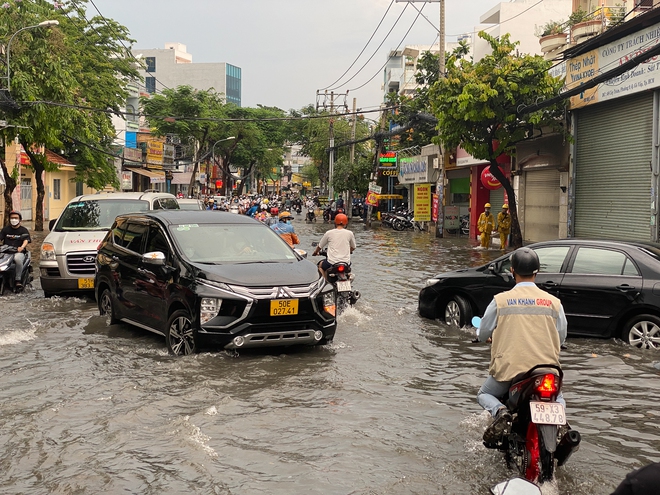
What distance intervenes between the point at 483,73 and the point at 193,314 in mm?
18033

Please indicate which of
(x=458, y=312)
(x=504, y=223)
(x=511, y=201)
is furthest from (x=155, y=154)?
(x=458, y=312)

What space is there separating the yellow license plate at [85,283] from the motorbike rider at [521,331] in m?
9.63

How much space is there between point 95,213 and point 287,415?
9.21 meters

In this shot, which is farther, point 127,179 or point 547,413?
point 127,179

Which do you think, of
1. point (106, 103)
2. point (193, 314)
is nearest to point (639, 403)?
point (193, 314)

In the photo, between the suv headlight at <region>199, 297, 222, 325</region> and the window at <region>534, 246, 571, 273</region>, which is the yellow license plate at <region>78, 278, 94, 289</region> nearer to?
the suv headlight at <region>199, 297, 222, 325</region>

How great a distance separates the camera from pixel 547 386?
466cm

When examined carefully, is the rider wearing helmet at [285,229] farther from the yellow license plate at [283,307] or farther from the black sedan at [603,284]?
the yellow license plate at [283,307]

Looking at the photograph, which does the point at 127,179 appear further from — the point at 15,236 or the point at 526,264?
the point at 526,264

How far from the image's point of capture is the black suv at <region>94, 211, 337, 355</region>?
8008mm

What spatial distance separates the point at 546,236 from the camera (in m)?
25.9

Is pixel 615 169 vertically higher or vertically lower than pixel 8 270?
higher

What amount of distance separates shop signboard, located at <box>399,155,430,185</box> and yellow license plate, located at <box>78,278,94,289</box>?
3092 centimetres

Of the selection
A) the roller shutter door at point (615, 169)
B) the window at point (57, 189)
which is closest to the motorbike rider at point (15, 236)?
the roller shutter door at point (615, 169)
